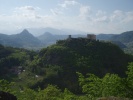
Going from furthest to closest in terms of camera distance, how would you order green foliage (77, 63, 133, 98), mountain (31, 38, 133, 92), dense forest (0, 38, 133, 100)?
mountain (31, 38, 133, 92), dense forest (0, 38, 133, 100), green foliage (77, 63, 133, 98)

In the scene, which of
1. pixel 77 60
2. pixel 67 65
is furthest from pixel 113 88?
pixel 77 60

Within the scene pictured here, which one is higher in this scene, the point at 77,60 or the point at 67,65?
the point at 77,60

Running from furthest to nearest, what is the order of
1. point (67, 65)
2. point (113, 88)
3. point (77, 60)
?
point (77, 60) < point (67, 65) < point (113, 88)

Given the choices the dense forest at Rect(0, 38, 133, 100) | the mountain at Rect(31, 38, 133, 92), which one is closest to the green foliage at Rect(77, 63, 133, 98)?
the dense forest at Rect(0, 38, 133, 100)

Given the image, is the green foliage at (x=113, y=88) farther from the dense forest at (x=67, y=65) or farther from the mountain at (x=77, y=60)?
the mountain at (x=77, y=60)

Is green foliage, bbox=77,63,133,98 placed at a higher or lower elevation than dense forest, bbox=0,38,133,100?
higher

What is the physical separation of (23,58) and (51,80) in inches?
2020

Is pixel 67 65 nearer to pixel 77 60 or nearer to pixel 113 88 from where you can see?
pixel 77 60

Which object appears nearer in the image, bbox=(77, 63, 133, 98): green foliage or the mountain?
bbox=(77, 63, 133, 98): green foliage

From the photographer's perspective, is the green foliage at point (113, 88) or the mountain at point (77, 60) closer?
the green foliage at point (113, 88)

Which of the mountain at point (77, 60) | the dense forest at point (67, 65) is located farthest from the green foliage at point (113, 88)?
the mountain at point (77, 60)

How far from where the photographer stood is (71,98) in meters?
25.9

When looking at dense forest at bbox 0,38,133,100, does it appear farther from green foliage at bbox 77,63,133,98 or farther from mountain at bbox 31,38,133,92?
green foliage at bbox 77,63,133,98

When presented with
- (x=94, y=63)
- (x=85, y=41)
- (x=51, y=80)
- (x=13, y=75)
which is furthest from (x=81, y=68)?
(x=13, y=75)
